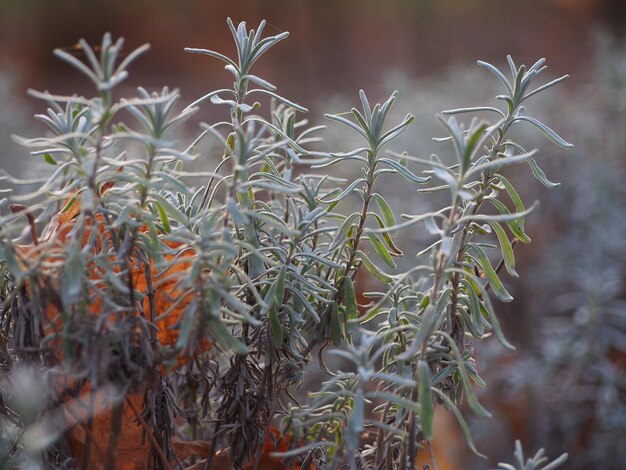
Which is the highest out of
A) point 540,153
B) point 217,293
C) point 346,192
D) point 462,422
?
point 540,153

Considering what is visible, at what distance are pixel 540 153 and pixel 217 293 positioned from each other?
2142 mm

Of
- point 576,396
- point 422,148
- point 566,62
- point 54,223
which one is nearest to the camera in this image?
point 54,223

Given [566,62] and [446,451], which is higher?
[566,62]

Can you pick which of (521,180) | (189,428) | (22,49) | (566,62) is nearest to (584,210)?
(521,180)

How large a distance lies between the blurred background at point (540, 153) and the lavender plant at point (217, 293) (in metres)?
0.37

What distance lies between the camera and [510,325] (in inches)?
87.0

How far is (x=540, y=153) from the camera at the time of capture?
2.48 m

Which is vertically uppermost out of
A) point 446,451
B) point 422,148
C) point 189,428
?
point 422,148

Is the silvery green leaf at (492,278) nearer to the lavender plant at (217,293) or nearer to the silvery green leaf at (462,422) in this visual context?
the lavender plant at (217,293)

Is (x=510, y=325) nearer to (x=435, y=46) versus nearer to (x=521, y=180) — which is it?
(x=521, y=180)

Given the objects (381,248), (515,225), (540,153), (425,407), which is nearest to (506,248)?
(515,225)

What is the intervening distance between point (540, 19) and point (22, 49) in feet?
15.3

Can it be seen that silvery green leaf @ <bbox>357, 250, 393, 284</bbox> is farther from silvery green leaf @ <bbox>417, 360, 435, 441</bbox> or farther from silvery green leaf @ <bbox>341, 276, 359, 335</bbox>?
silvery green leaf @ <bbox>417, 360, 435, 441</bbox>

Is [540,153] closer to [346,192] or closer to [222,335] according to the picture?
[346,192]
